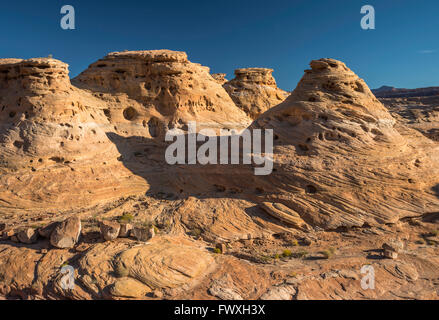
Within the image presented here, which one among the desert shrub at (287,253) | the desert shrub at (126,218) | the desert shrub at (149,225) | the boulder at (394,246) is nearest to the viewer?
the boulder at (394,246)

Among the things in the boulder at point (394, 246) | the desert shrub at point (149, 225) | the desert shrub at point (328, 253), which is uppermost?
the boulder at point (394, 246)

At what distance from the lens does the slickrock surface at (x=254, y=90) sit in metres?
28.9

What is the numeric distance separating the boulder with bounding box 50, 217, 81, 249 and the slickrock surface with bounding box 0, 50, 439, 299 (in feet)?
0.14

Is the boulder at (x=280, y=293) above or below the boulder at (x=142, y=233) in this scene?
below

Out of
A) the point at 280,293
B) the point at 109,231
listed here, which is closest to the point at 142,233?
the point at 109,231

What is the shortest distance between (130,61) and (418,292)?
66.8ft

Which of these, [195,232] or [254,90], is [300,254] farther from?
[254,90]

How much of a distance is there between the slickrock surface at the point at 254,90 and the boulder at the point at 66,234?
72.1ft

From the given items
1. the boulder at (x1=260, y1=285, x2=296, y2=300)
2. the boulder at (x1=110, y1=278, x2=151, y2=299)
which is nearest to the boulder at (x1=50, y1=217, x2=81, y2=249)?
the boulder at (x1=110, y1=278, x2=151, y2=299)

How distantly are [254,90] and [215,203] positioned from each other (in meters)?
20.3

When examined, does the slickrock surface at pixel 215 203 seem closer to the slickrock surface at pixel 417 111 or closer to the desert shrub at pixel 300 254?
the desert shrub at pixel 300 254

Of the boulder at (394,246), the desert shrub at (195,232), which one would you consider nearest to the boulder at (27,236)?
the desert shrub at (195,232)

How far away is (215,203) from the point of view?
12.5 m
